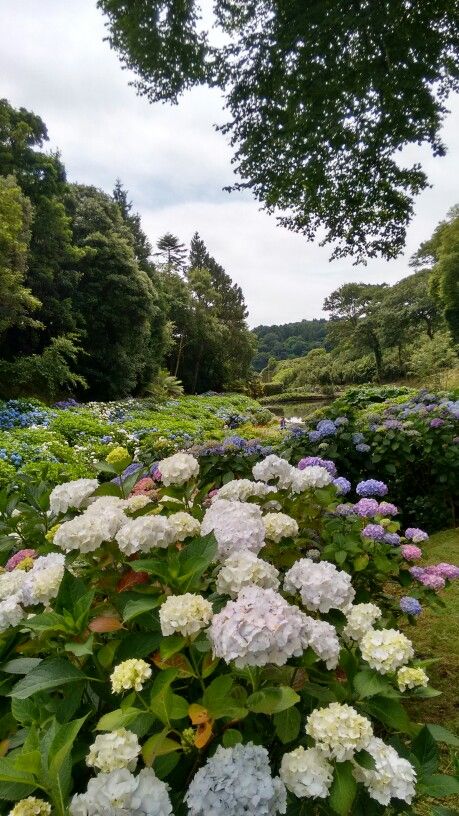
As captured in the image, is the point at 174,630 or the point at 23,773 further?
the point at 174,630

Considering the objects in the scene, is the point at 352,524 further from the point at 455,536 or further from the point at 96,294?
the point at 96,294

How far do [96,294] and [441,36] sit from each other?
1494cm

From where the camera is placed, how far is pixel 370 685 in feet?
3.17

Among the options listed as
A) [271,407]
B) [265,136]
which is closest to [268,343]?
[271,407]

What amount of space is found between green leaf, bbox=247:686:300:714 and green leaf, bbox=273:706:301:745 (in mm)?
79

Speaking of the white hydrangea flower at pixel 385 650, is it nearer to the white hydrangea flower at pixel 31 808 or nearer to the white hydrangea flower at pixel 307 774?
the white hydrangea flower at pixel 307 774

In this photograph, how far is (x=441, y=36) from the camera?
3955mm

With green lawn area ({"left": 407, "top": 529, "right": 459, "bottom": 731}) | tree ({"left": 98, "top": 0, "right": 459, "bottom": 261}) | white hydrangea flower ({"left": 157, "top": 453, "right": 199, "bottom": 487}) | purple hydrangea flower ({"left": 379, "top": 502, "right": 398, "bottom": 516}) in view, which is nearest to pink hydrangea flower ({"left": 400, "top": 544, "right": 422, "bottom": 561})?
purple hydrangea flower ({"left": 379, "top": 502, "right": 398, "bottom": 516})

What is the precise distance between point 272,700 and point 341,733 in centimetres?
13

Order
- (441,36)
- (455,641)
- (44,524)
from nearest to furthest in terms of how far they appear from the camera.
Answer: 1. (44,524)
2. (455,641)
3. (441,36)

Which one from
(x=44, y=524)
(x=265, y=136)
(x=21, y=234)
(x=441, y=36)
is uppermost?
(x=21, y=234)

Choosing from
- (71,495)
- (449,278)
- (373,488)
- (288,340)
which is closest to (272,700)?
(71,495)

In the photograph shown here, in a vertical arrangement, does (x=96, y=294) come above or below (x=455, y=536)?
above

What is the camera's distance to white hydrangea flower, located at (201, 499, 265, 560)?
1.18 metres
